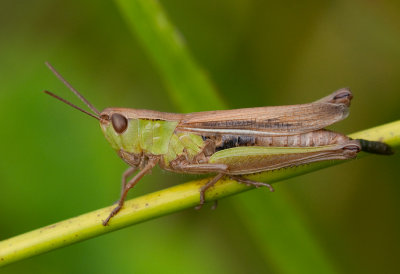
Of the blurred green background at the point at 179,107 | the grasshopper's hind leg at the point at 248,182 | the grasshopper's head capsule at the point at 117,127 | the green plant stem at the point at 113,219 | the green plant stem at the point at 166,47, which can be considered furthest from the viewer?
the blurred green background at the point at 179,107

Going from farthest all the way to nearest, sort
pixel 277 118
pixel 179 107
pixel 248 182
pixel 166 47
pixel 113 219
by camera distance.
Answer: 1. pixel 179 107
2. pixel 277 118
3. pixel 166 47
4. pixel 248 182
5. pixel 113 219

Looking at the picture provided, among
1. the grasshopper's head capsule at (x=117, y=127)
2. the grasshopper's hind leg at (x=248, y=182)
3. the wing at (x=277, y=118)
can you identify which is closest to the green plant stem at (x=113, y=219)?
the grasshopper's hind leg at (x=248, y=182)

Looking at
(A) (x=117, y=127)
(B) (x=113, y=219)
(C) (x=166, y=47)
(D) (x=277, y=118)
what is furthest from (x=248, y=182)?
(A) (x=117, y=127)

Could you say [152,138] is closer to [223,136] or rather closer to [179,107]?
[179,107]

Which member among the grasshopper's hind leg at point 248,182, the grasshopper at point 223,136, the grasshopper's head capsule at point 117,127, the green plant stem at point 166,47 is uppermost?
the green plant stem at point 166,47

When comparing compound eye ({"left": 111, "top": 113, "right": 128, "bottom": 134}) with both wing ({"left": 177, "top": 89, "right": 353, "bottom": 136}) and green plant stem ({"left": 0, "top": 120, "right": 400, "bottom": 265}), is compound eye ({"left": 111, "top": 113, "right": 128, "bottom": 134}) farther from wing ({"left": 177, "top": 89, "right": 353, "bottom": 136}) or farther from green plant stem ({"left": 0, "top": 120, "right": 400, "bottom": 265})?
green plant stem ({"left": 0, "top": 120, "right": 400, "bottom": 265})

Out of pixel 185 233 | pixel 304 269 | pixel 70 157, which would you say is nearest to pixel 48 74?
pixel 70 157

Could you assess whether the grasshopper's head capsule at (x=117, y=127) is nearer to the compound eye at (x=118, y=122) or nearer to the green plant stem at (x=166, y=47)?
the compound eye at (x=118, y=122)
